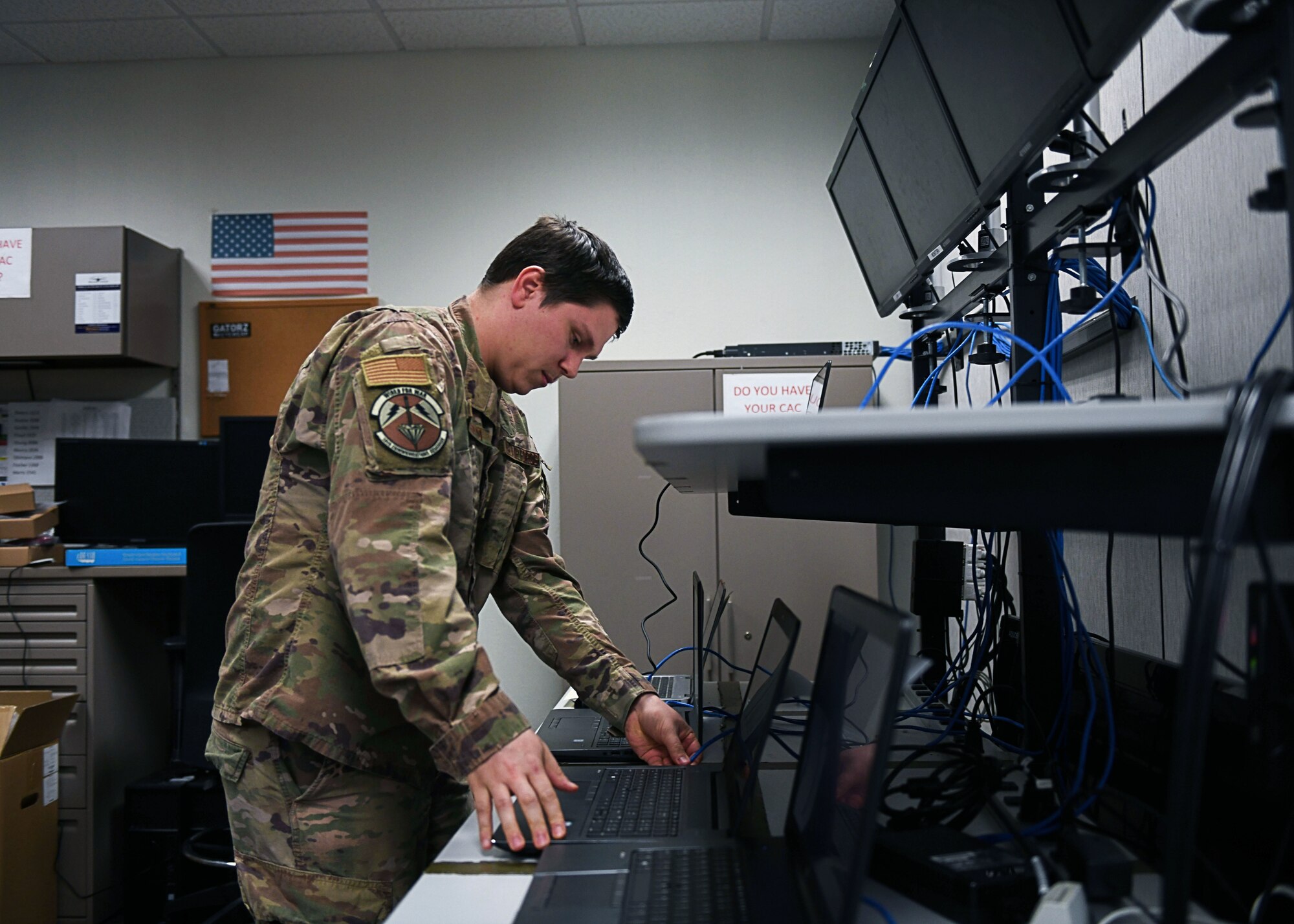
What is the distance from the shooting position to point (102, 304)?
9.39ft

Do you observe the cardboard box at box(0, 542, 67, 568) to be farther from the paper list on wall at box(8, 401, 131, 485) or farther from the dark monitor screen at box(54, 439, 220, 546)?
the paper list on wall at box(8, 401, 131, 485)

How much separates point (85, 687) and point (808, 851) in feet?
8.46

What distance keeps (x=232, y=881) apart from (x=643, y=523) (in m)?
1.50

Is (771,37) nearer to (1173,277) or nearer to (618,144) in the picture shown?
(618,144)

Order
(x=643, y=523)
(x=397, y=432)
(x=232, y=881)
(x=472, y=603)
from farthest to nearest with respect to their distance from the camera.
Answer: (x=643, y=523) < (x=232, y=881) < (x=472, y=603) < (x=397, y=432)

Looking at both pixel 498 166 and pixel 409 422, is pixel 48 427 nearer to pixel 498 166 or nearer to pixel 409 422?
pixel 498 166

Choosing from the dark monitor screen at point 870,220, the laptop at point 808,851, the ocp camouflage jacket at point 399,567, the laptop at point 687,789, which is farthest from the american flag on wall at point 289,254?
the laptop at point 808,851

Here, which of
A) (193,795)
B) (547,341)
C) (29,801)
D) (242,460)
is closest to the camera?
(547,341)

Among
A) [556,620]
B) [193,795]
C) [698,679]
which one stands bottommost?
[193,795]

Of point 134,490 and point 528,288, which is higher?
point 528,288

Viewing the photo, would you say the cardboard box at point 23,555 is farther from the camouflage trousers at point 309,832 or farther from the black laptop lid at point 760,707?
the black laptop lid at point 760,707

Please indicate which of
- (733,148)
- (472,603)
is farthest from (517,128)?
(472,603)

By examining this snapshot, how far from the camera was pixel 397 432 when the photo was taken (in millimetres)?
942

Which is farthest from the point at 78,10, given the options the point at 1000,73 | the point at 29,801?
the point at 1000,73
